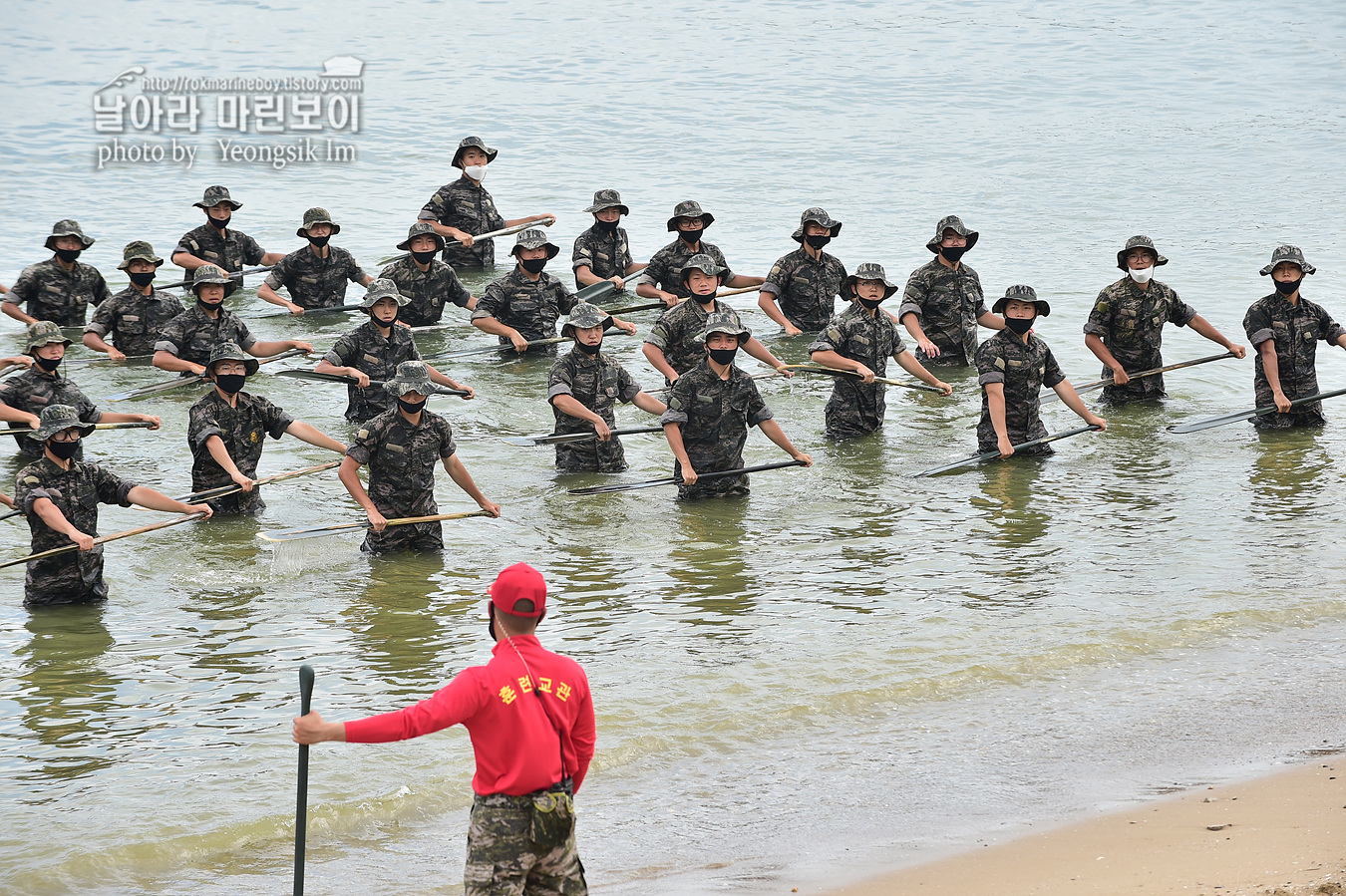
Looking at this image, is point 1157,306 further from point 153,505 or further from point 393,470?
point 153,505

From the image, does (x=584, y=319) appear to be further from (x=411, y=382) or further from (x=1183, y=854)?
(x=1183, y=854)

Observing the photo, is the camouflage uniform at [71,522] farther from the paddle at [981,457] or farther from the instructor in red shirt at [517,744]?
the paddle at [981,457]

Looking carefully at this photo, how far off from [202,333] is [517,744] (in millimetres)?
9985

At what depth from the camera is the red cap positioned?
5082 millimetres

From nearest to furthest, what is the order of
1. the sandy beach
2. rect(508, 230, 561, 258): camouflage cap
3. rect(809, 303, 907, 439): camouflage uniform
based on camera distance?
the sandy beach
rect(809, 303, 907, 439): camouflage uniform
rect(508, 230, 561, 258): camouflage cap

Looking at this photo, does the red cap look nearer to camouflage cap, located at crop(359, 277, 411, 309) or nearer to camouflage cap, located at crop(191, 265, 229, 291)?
camouflage cap, located at crop(359, 277, 411, 309)

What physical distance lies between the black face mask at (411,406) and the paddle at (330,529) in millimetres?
791

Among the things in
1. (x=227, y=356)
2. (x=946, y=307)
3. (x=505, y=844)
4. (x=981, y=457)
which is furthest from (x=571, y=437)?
(x=505, y=844)

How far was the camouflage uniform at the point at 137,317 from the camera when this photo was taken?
15.4 metres

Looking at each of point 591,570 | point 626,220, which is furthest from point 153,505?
point 626,220

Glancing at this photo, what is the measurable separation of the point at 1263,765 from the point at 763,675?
2.82 m

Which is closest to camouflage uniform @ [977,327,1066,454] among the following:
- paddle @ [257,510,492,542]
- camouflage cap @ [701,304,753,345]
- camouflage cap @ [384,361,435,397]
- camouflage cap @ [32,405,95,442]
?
camouflage cap @ [701,304,753,345]

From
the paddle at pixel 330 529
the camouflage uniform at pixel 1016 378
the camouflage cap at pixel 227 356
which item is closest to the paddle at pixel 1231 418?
the camouflage uniform at pixel 1016 378

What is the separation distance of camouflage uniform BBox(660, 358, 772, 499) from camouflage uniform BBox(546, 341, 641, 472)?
2.26 feet
